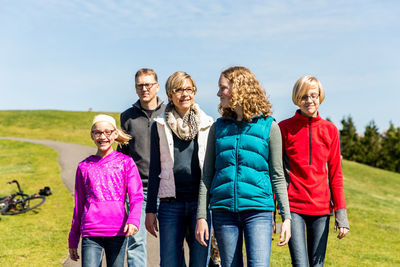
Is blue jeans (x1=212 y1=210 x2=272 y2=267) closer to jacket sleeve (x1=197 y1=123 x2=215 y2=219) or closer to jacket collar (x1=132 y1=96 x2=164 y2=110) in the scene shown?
jacket sleeve (x1=197 y1=123 x2=215 y2=219)

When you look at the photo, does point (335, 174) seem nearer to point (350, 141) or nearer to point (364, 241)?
point (364, 241)

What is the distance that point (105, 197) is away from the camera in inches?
150

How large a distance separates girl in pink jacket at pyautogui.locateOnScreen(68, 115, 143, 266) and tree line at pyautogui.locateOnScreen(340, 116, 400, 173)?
192 feet

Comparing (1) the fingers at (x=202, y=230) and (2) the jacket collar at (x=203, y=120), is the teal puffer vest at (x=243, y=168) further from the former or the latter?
(2) the jacket collar at (x=203, y=120)

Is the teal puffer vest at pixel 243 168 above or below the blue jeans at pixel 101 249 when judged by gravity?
above

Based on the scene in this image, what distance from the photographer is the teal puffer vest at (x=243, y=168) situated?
317cm

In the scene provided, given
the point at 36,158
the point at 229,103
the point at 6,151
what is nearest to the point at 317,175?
the point at 229,103

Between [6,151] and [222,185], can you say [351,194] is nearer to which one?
[222,185]

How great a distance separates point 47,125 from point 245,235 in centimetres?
5398

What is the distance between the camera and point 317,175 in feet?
13.3

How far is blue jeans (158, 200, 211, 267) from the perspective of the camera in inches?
146

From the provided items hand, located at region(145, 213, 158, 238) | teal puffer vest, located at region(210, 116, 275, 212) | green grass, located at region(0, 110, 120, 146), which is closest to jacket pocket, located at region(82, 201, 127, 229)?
hand, located at region(145, 213, 158, 238)

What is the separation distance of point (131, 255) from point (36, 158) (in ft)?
83.6

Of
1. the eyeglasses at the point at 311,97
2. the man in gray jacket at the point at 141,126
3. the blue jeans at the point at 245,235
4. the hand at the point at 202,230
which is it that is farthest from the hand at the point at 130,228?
the eyeglasses at the point at 311,97
